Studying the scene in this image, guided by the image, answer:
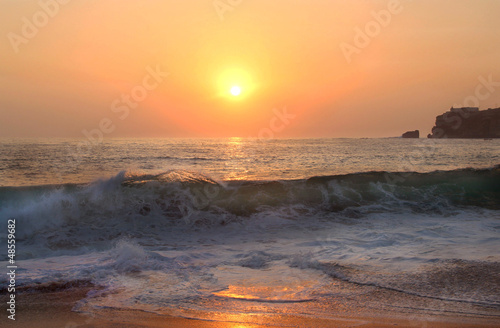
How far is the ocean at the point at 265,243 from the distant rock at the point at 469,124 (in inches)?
4648

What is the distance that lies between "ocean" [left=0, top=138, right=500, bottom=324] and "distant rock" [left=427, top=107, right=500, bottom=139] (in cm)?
11805

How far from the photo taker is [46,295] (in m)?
5.28

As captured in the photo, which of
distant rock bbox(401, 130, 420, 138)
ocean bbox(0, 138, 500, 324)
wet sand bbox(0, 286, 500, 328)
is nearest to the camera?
wet sand bbox(0, 286, 500, 328)

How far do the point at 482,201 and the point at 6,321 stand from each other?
52.7 ft

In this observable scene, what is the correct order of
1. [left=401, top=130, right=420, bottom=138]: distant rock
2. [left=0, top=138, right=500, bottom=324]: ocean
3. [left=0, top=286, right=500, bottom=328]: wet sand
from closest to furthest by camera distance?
[left=0, top=286, right=500, bottom=328]: wet sand < [left=0, top=138, right=500, bottom=324]: ocean < [left=401, top=130, right=420, bottom=138]: distant rock

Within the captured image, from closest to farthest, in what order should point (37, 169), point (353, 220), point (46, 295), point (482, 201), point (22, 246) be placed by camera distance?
point (46, 295) < point (22, 246) < point (353, 220) < point (482, 201) < point (37, 169)

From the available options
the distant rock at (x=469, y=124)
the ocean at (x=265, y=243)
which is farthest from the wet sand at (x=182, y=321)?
the distant rock at (x=469, y=124)

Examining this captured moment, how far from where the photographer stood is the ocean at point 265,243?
4.99m

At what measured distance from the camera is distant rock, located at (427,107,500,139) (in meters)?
116

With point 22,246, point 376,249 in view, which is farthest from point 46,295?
point 376,249

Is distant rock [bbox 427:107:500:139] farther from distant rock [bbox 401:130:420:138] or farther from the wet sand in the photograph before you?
the wet sand

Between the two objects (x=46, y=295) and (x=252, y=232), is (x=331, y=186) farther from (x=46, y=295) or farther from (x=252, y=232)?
(x=46, y=295)

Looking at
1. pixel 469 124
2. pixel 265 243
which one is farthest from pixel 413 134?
pixel 265 243

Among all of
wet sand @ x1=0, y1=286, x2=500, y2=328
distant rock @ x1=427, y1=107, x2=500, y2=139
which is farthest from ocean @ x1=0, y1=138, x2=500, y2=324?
distant rock @ x1=427, y1=107, x2=500, y2=139
